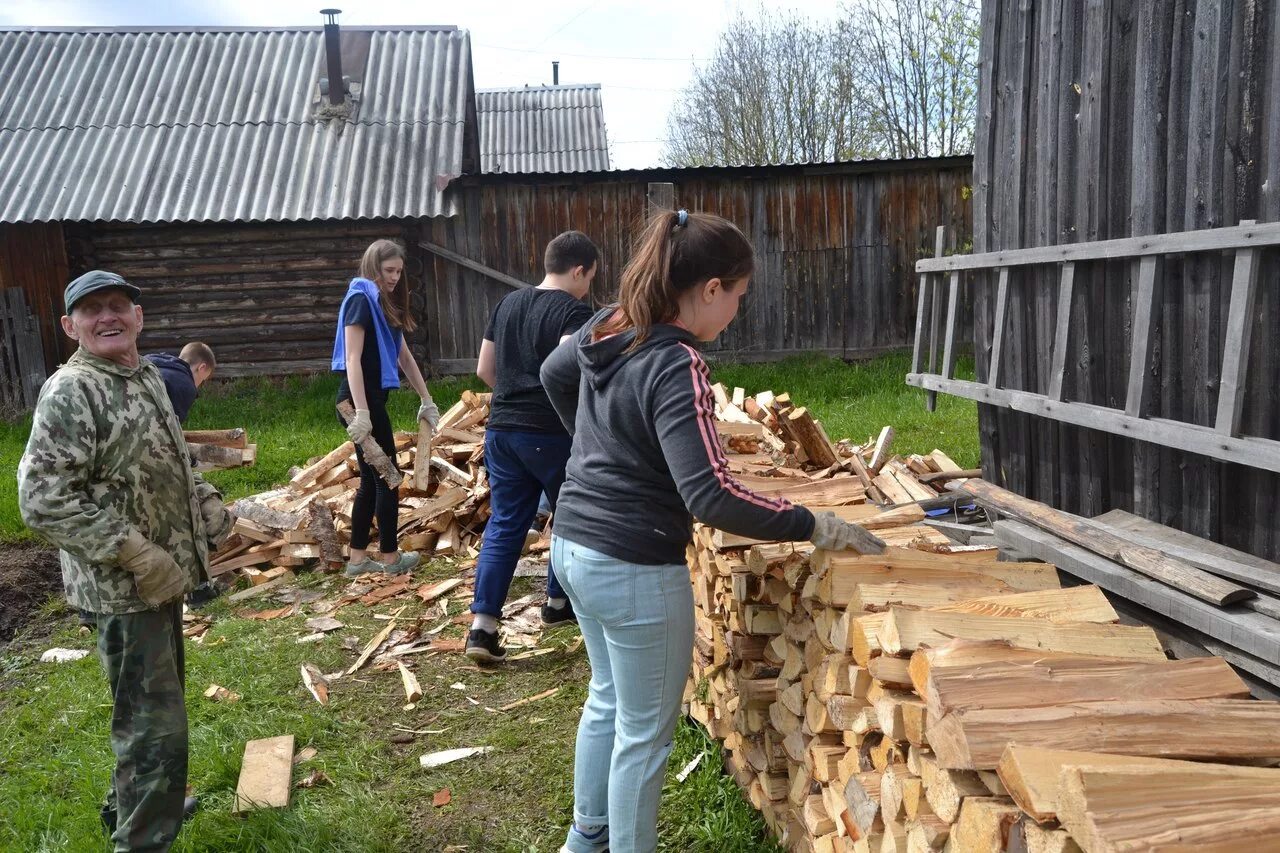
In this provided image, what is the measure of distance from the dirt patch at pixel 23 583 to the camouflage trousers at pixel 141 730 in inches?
148

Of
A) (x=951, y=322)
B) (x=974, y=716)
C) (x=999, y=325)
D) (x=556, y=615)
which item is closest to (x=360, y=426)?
(x=556, y=615)

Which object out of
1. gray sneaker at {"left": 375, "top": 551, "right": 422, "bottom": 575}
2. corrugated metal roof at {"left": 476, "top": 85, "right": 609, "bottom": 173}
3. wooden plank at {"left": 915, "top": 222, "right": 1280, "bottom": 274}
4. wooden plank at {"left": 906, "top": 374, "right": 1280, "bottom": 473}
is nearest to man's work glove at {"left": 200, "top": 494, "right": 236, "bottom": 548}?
gray sneaker at {"left": 375, "top": 551, "right": 422, "bottom": 575}

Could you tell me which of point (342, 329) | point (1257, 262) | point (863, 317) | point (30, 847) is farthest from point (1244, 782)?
point (863, 317)

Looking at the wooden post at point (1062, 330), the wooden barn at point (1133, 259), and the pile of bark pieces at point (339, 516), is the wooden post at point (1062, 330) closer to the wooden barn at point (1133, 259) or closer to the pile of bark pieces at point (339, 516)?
the wooden barn at point (1133, 259)

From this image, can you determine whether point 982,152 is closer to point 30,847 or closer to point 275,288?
point 30,847

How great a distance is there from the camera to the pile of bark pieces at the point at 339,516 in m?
7.22

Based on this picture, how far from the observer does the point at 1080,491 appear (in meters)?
4.41

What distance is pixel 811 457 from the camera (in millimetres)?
5742

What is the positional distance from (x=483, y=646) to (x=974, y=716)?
3.44 meters

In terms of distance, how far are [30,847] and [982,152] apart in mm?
5200

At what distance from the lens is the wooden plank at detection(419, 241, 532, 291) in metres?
13.2

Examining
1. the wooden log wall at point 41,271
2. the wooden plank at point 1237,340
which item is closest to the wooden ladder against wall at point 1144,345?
the wooden plank at point 1237,340

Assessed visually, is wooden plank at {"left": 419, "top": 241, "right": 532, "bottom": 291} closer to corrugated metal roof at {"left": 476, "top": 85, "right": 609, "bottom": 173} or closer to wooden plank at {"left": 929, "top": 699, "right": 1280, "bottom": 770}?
corrugated metal roof at {"left": 476, "top": 85, "right": 609, "bottom": 173}

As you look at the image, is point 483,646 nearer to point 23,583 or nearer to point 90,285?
point 90,285
